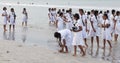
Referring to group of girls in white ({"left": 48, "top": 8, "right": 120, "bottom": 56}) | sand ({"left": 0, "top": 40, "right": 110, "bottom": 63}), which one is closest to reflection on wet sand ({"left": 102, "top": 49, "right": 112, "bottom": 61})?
group of girls in white ({"left": 48, "top": 8, "right": 120, "bottom": 56})

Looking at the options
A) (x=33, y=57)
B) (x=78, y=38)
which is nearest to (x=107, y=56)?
(x=78, y=38)

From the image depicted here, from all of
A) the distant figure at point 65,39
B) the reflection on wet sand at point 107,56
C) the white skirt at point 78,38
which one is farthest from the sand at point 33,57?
the reflection on wet sand at point 107,56

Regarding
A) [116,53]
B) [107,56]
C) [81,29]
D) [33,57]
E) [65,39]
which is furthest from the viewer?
[116,53]

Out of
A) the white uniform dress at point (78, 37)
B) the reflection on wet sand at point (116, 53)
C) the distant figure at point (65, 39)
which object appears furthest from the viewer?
the distant figure at point (65, 39)

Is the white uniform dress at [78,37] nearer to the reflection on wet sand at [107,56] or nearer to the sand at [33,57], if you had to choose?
the sand at [33,57]

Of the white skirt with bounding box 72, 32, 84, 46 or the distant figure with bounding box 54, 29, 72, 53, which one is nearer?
the white skirt with bounding box 72, 32, 84, 46

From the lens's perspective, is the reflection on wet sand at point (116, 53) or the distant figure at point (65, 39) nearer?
the reflection on wet sand at point (116, 53)

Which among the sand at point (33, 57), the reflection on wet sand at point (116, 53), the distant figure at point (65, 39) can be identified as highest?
the distant figure at point (65, 39)

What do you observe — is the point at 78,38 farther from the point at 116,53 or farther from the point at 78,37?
the point at 116,53

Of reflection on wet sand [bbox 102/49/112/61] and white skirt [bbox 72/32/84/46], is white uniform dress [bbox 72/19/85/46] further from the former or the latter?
reflection on wet sand [bbox 102/49/112/61]

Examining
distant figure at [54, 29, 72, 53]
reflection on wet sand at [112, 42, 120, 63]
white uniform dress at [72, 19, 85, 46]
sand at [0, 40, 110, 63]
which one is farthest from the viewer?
distant figure at [54, 29, 72, 53]

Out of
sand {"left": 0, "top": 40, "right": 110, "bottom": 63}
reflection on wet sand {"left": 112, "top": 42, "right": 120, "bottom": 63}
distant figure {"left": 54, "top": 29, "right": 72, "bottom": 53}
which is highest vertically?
distant figure {"left": 54, "top": 29, "right": 72, "bottom": 53}

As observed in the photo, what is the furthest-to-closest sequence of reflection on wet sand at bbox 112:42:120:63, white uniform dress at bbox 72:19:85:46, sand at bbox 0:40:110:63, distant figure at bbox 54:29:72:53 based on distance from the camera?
distant figure at bbox 54:29:72:53, reflection on wet sand at bbox 112:42:120:63, white uniform dress at bbox 72:19:85:46, sand at bbox 0:40:110:63

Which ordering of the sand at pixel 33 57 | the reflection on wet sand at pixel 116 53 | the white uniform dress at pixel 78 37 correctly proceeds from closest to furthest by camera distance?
1. the sand at pixel 33 57
2. the white uniform dress at pixel 78 37
3. the reflection on wet sand at pixel 116 53
